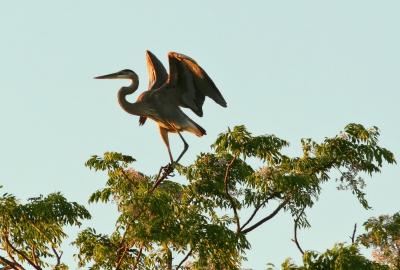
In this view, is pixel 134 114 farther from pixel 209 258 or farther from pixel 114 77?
pixel 209 258

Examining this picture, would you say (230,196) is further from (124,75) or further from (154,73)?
(124,75)

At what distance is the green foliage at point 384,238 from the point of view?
1609 centimetres

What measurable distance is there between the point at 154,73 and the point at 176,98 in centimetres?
100

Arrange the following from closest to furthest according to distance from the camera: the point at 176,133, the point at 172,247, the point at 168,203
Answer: the point at 168,203 < the point at 172,247 < the point at 176,133

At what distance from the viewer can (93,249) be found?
16.8 meters

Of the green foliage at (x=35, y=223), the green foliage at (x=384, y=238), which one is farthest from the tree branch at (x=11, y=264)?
the green foliage at (x=384, y=238)

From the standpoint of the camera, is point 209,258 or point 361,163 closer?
point 209,258

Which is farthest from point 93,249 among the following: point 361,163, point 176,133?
point 361,163

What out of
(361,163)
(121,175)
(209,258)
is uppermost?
(361,163)

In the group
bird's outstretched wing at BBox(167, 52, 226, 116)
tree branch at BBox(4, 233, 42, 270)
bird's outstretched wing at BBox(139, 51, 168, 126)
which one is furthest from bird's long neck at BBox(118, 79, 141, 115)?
tree branch at BBox(4, 233, 42, 270)

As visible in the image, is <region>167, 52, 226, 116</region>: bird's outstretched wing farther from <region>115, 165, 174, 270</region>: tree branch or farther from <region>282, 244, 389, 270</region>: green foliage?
<region>282, 244, 389, 270</region>: green foliage

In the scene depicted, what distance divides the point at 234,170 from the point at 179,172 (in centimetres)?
86

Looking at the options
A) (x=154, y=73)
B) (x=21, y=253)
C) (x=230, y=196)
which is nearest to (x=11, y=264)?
(x=21, y=253)

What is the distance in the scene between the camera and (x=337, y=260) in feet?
42.6
